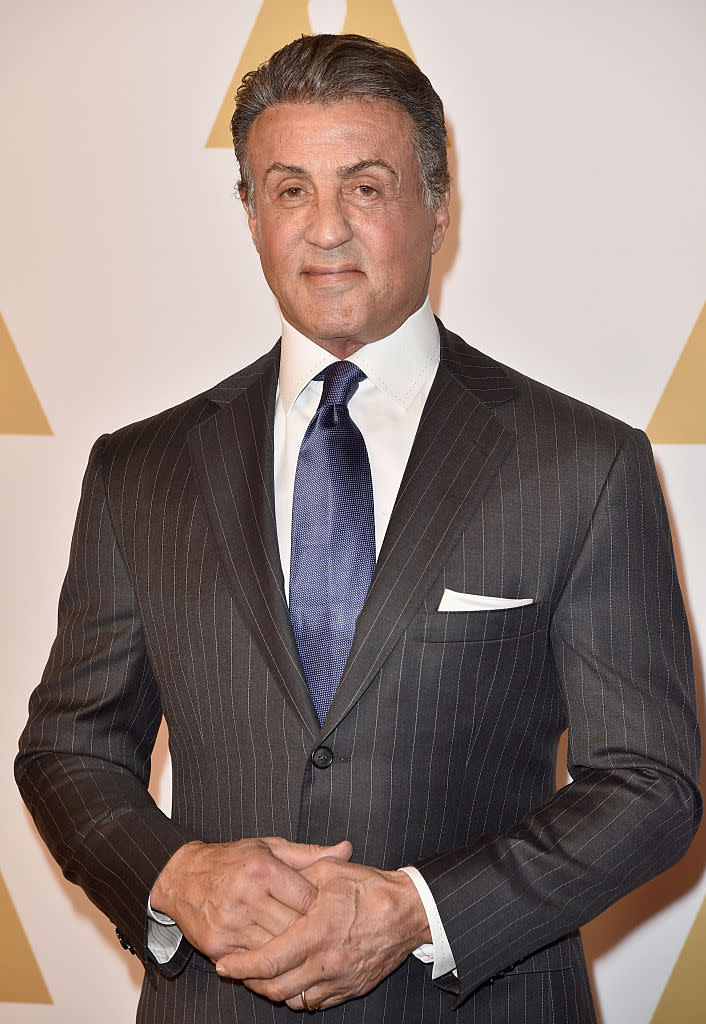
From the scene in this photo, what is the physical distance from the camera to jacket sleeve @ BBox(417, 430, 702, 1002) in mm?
1416

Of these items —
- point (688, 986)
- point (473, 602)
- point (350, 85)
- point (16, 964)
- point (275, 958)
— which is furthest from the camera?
point (16, 964)

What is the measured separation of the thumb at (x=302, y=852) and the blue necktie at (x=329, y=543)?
0.17 m

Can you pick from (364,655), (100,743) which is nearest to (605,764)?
(364,655)

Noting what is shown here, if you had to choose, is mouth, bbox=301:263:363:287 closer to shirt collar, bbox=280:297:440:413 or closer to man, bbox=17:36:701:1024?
man, bbox=17:36:701:1024

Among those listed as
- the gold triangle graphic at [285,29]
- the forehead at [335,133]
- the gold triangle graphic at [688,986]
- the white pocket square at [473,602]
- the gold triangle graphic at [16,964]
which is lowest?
the gold triangle graphic at [16,964]

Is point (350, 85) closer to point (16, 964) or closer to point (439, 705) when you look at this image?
point (439, 705)

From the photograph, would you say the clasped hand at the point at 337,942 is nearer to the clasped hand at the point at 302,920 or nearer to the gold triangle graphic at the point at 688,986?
the clasped hand at the point at 302,920

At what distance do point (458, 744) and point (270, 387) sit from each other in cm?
63

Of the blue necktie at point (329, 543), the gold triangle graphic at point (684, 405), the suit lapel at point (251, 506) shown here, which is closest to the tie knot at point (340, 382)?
the blue necktie at point (329, 543)

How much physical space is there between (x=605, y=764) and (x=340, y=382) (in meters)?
0.67

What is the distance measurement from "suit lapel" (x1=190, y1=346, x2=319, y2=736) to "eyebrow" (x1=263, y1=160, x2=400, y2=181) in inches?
12.0

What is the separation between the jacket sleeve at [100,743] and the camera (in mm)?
1547

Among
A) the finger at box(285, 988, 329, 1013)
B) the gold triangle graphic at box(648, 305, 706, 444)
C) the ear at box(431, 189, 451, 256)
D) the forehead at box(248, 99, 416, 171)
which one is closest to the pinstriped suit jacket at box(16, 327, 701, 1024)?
the finger at box(285, 988, 329, 1013)

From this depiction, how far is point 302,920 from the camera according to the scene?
4.39ft
